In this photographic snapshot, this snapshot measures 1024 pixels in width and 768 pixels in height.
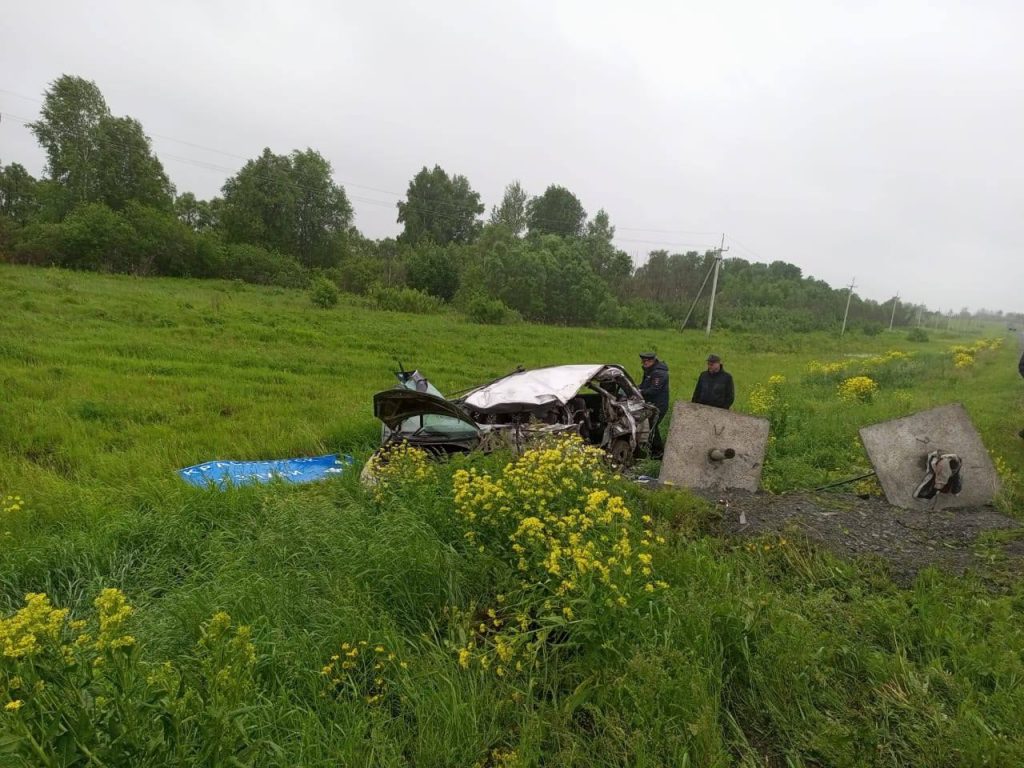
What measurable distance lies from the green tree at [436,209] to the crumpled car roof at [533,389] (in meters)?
49.5

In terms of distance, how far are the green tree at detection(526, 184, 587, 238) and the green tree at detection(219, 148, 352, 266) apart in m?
18.7

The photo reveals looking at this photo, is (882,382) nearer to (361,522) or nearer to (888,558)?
(888,558)

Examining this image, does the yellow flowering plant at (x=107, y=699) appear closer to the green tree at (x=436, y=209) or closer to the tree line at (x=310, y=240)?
the tree line at (x=310, y=240)

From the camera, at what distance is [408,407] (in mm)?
5480

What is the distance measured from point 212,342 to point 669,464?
484 inches

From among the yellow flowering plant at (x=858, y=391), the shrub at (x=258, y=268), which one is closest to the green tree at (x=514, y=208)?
the shrub at (x=258, y=268)

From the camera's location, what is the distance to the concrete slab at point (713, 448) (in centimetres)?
566

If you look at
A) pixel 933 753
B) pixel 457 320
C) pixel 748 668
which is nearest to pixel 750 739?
pixel 748 668

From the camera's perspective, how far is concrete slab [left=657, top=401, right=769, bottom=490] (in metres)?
5.66

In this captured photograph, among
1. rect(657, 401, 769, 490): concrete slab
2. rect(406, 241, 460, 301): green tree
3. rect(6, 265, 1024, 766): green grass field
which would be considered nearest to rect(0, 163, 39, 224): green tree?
rect(406, 241, 460, 301): green tree

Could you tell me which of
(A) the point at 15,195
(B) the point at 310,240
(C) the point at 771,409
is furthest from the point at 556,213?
(C) the point at 771,409

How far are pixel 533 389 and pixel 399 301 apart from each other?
76.2 feet

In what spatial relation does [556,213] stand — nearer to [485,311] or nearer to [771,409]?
[485,311]

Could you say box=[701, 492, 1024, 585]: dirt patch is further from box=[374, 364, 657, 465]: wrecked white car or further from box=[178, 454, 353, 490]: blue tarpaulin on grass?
box=[178, 454, 353, 490]: blue tarpaulin on grass
